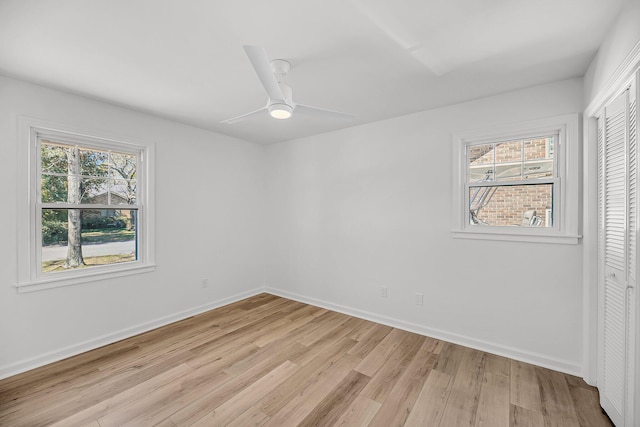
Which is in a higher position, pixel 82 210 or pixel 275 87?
pixel 275 87

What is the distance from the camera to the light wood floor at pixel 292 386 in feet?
6.13

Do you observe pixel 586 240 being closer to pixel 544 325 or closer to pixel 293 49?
pixel 544 325

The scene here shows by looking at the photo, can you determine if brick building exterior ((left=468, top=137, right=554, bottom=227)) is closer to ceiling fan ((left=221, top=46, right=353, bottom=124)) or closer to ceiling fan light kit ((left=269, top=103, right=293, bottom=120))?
ceiling fan ((left=221, top=46, right=353, bottom=124))

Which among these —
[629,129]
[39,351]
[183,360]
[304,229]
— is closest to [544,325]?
[629,129]

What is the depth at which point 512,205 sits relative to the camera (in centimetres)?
269

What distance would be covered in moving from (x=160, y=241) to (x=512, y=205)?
3.88 meters

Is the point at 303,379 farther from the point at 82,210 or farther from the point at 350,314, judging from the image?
the point at 82,210

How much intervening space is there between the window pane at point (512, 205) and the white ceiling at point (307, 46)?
94cm

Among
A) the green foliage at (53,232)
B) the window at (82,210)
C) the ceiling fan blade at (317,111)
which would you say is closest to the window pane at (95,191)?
the window at (82,210)

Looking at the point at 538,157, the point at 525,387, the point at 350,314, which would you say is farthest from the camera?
the point at 350,314

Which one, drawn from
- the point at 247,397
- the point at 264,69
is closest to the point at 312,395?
the point at 247,397

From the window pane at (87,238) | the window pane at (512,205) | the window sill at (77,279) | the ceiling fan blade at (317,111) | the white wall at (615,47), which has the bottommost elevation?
the window sill at (77,279)

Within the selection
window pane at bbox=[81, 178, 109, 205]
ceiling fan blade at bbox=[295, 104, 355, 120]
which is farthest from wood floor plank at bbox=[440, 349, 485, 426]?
window pane at bbox=[81, 178, 109, 205]

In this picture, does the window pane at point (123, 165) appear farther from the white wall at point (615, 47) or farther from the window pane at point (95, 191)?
the white wall at point (615, 47)
